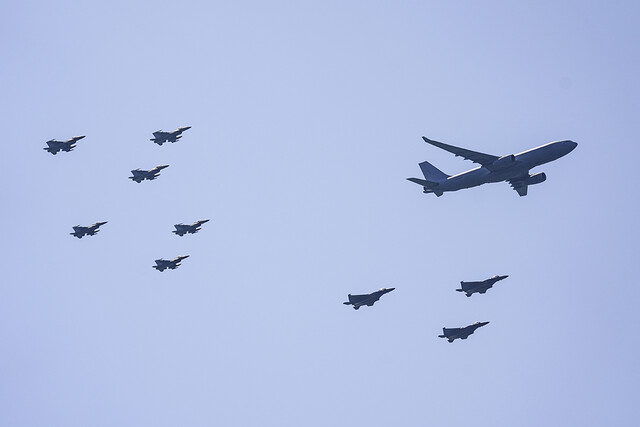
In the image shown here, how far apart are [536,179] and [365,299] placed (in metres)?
30.7

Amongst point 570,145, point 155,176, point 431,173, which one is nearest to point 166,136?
point 155,176

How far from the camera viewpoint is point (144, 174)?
15700 cm

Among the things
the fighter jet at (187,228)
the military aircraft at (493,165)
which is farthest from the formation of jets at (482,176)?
the fighter jet at (187,228)

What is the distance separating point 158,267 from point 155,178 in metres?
15.0

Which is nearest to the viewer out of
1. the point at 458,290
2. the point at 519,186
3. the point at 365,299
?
the point at 458,290

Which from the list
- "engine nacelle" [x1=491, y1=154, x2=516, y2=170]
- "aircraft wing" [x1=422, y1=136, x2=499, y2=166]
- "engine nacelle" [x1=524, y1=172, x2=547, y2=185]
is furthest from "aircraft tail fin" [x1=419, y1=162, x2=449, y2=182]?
"engine nacelle" [x1=524, y1=172, x2=547, y2=185]

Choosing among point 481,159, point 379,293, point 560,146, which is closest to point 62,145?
point 379,293

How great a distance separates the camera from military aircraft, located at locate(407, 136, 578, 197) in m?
133

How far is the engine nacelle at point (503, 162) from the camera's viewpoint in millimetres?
133375

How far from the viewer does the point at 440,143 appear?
134 meters

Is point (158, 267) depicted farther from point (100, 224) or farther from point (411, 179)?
point (411, 179)

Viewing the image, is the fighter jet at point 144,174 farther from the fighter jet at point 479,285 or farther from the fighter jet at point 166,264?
the fighter jet at point 479,285

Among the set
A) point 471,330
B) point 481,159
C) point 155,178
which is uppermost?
point 481,159

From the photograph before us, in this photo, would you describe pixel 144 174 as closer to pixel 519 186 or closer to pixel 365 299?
pixel 365 299
